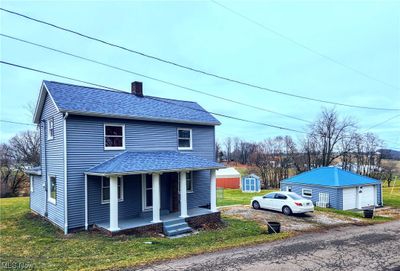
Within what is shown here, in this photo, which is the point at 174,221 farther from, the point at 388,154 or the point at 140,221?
the point at 388,154

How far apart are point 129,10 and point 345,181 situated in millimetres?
23268

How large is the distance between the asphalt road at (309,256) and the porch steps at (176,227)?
3.92m

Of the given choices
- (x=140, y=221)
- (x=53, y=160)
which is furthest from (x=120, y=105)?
(x=140, y=221)

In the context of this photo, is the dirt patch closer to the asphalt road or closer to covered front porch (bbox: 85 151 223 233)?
the asphalt road

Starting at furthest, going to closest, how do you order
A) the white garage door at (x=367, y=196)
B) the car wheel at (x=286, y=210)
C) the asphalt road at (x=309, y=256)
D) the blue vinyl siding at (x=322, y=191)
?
the white garage door at (x=367, y=196) → the blue vinyl siding at (x=322, y=191) → the car wheel at (x=286, y=210) → the asphalt road at (x=309, y=256)

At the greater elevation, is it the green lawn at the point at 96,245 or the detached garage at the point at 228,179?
the green lawn at the point at 96,245

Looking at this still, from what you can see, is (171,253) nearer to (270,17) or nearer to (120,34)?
(120,34)

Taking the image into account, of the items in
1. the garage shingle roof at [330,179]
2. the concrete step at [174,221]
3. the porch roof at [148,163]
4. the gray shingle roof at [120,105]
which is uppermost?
the gray shingle roof at [120,105]

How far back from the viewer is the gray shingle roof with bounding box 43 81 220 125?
47.3 ft

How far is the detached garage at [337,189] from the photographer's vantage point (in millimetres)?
25047

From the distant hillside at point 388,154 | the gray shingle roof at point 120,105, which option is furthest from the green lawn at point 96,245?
the distant hillside at point 388,154

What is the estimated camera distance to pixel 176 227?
14.3 metres

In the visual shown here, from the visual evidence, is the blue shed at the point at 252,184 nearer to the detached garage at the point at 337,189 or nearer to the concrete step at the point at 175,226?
the detached garage at the point at 337,189

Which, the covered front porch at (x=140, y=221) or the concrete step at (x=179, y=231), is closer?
the covered front porch at (x=140, y=221)
